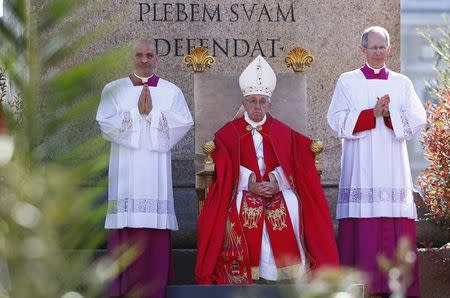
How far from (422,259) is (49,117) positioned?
7.98 metres

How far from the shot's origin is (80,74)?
969 mm

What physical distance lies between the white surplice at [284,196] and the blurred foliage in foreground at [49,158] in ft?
20.6

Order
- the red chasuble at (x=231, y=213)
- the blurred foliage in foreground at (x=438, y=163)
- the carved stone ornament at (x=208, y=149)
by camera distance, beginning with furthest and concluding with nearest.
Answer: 1. the blurred foliage in foreground at (x=438, y=163)
2. the carved stone ornament at (x=208, y=149)
3. the red chasuble at (x=231, y=213)

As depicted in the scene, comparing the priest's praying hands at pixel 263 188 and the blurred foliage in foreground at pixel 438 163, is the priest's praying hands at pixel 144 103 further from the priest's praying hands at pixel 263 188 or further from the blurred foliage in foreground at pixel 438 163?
the blurred foliage in foreground at pixel 438 163

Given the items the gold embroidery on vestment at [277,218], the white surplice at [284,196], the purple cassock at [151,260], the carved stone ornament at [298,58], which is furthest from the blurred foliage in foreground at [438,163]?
the purple cassock at [151,260]

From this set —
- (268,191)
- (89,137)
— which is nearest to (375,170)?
(268,191)

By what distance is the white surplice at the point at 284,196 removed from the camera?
7.31m

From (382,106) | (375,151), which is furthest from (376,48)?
(375,151)

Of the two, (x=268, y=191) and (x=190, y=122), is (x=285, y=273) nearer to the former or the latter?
(x=268, y=191)

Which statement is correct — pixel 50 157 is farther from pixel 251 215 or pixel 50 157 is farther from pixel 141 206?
pixel 141 206

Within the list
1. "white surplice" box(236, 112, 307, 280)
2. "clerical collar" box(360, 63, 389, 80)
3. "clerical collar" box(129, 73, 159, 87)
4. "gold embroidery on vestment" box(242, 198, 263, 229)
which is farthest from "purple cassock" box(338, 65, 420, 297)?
"clerical collar" box(129, 73, 159, 87)

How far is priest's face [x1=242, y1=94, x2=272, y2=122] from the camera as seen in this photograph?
25.6ft

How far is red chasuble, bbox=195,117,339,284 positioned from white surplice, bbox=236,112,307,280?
0.13 ft

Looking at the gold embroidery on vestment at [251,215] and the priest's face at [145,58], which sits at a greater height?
the priest's face at [145,58]
